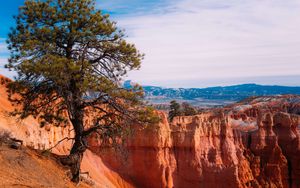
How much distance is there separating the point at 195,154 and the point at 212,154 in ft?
10.5

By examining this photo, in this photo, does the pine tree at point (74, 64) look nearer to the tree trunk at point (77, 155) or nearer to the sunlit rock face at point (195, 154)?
the tree trunk at point (77, 155)

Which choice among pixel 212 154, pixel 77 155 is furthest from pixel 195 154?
pixel 77 155

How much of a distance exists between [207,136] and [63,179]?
25.8 metres

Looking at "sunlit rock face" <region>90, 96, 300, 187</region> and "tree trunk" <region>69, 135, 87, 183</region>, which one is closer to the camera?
"tree trunk" <region>69, 135, 87, 183</region>

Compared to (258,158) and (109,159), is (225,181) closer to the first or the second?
(258,158)

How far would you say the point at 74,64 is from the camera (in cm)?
1309

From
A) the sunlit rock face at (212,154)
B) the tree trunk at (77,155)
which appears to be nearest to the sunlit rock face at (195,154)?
the sunlit rock face at (212,154)

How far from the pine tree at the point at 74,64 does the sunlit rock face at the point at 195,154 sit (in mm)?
7883

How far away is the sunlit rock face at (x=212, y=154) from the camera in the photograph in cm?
3234

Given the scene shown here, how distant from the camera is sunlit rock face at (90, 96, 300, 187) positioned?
3234 centimetres

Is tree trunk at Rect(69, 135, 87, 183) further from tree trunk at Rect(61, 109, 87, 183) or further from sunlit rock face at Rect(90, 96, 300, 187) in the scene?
sunlit rock face at Rect(90, 96, 300, 187)

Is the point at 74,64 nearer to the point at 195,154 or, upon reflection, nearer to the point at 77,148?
the point at 77,148

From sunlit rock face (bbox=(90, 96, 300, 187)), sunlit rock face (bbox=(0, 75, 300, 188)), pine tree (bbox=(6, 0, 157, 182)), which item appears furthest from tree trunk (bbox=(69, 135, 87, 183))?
sunlit rock face (bbox=(90, 96, 300, 187))

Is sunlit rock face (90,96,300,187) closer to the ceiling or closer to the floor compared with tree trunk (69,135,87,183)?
closer to the floor
